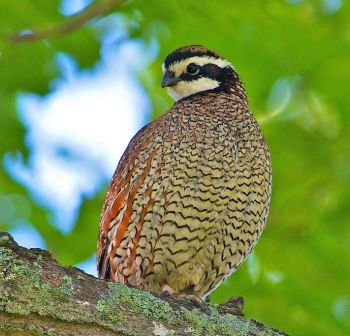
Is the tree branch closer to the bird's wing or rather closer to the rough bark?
the bird's wing

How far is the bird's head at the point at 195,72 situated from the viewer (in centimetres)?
597

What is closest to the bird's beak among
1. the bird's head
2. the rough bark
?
the bird's head

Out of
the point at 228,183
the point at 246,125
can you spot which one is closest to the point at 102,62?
the point at 246,125

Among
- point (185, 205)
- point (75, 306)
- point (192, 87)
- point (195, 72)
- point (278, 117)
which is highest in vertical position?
point (278, 117)

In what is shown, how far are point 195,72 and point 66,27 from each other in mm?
972

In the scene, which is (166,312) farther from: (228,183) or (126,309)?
(228,183)

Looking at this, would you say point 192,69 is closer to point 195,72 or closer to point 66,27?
point 195,72

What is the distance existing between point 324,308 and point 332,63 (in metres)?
1.60

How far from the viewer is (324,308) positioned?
5516mm

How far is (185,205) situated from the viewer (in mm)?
4887

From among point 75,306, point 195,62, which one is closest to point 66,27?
point 195,62

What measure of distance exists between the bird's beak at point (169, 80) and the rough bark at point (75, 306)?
268 cm

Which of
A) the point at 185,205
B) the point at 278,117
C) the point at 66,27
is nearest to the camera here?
the point at 185,205

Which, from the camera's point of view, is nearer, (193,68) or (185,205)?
(185,205)
